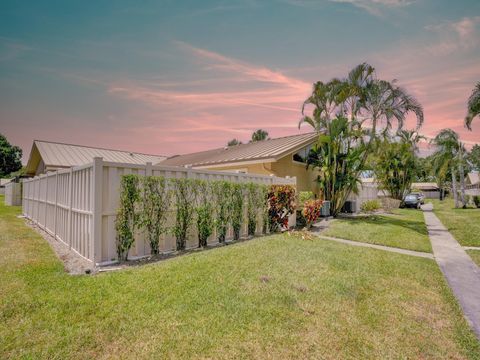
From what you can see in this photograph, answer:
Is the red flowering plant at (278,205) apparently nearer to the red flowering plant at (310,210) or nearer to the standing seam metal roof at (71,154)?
the red flowering plant at (310,210)

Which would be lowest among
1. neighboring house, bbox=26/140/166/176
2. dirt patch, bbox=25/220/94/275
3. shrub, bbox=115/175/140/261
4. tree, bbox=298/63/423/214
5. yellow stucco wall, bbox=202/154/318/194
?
dirt patch, bbox=25/220/94/275

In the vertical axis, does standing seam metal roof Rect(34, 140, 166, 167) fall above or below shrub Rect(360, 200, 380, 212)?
above

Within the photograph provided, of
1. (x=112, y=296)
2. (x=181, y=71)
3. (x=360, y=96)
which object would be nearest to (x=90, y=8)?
(x=181, y=71)

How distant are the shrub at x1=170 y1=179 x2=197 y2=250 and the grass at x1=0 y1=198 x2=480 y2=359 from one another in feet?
3.36

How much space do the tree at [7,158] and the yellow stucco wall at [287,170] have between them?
63.8 metres

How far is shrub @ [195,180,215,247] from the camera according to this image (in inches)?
268

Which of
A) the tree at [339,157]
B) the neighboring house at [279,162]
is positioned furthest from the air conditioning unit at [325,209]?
the neighboring house at [279,162]

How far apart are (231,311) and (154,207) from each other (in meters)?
3.21

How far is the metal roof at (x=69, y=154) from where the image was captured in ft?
57.4

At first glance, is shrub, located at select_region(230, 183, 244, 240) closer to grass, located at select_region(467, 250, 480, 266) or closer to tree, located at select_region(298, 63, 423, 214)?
grass, located at select_region(467, 250, 480, 266)

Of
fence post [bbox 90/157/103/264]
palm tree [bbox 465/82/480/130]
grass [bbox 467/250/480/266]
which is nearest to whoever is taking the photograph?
fence post [bbox 90/157/103/264]

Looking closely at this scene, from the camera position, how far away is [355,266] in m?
5.58

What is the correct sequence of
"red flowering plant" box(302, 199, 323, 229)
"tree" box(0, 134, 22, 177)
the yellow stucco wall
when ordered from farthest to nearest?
"tree" box(0, 134, 22, 177) → the yellow stucco wall → "red flowering plant" box(302, 199, 323, 229)

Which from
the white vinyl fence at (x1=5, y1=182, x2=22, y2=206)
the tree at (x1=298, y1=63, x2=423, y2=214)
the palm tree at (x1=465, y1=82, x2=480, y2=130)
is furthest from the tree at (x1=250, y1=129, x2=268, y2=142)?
the white vinyl fence at (x1=5, y1=182, x2=22, y2=206)
